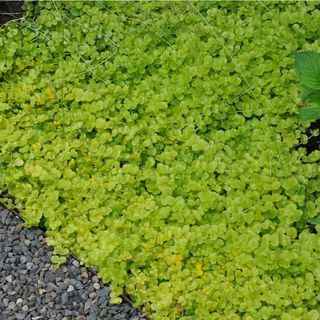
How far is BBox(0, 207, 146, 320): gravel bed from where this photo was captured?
3049 mm

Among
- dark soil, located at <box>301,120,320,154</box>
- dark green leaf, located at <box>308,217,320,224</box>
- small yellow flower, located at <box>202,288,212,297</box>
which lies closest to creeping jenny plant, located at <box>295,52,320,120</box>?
dark green leaf, located at <box>308,217,320,224</box>

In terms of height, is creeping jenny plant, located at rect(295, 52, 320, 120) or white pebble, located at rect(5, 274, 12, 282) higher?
creeping jenny plant, located at rect(295, 52, 320, 120)

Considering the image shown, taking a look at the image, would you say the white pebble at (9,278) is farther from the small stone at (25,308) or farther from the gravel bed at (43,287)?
the small stone at (25,308)

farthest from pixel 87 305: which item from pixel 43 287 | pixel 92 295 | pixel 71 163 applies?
pixel 71 163

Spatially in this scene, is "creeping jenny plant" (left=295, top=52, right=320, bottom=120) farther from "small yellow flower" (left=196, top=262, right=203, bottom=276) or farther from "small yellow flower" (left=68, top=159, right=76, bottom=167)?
"small yellow flower" (left=68, top=159, right=76, bottom=167)

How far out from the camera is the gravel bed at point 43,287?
3.05 m

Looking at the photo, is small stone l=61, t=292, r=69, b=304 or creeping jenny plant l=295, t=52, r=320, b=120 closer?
creeping jenny plant l=295, t=52, r=320, b=120

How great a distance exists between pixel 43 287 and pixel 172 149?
891 millimetres

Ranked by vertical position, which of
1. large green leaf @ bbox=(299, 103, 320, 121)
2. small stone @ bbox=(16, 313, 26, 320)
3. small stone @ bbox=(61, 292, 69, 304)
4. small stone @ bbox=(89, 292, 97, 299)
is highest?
large green leaf @ bbox=(299, 103, 320, 121)

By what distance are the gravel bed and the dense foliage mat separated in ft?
0.26

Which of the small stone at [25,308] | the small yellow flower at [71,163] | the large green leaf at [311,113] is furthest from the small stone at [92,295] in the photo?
the large green leaf at [311,113]

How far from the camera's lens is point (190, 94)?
3490mm

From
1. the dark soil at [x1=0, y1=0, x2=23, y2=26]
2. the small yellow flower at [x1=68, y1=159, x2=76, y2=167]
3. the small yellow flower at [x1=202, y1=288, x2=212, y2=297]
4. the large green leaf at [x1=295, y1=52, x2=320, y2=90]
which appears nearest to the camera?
→ the large green leaf at [x1=295, y1=52, x2=320, y2=90]

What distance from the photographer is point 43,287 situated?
313cm
